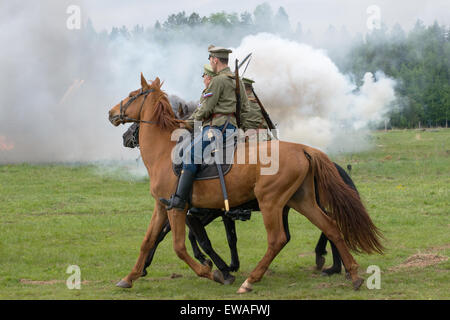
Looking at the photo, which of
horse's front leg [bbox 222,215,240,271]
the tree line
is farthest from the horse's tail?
the tree line

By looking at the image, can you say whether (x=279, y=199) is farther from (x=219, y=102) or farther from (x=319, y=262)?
(x=319, y=262)

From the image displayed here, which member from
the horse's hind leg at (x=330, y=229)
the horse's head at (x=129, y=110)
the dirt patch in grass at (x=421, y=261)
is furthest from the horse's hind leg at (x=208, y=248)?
the dirt patch in grass at (x=421, y=261)

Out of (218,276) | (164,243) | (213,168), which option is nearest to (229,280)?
(218,276)

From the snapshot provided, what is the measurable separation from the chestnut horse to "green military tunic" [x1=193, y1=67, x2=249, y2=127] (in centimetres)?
59

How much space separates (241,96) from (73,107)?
2533 centimetres

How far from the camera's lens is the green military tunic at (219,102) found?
322 inches

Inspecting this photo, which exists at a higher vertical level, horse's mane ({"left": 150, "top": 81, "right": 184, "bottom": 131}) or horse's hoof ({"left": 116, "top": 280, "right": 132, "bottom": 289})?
horse's mane ({"left": 150, "top": 81, "right": 184, "bottom": 131})

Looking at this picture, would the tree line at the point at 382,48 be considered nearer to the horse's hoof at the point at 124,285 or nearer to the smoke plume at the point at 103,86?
the smoke plume at the point at 103,86

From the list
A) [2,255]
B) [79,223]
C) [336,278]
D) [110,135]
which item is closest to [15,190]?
[79,223]

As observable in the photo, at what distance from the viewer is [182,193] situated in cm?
785

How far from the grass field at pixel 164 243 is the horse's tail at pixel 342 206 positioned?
0.64 meters

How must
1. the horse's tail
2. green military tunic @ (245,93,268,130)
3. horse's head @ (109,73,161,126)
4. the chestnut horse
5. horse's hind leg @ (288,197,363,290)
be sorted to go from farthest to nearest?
green military tunic @ (245,93,268,130) → horse's head @ (109,73,161,126) → the horse's tail → the chestnut horse → horse's hind leg @ (288,197,363,290)

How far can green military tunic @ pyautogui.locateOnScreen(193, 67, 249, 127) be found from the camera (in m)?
8.17

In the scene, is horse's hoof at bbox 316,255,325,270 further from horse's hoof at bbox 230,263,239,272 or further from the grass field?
horse's hoof at bbox 230,263,239,272
